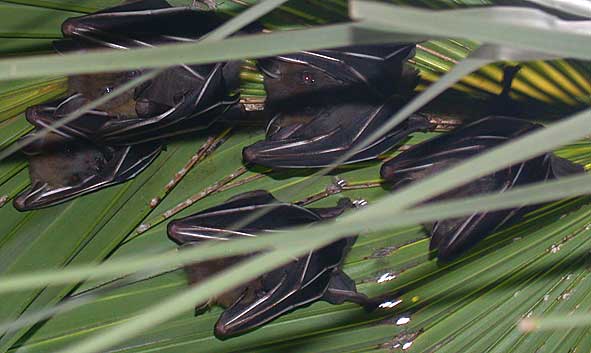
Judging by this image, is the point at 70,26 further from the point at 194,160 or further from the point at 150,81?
the point at 194,160

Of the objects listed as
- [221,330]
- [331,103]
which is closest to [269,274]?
[221,330]

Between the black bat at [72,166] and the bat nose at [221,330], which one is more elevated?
the black bat at [72,166]

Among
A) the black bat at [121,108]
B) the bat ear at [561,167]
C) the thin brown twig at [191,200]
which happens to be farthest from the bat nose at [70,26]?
the bat ear at [561,167]

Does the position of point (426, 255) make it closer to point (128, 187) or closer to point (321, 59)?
point (321, 59)

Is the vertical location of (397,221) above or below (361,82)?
above

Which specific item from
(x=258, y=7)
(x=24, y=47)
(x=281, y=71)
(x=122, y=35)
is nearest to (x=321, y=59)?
(x=281, y=71)

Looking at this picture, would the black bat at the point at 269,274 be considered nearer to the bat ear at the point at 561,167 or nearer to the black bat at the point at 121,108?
the black bat at the point at 121,108

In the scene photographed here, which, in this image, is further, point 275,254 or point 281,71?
point 281,71

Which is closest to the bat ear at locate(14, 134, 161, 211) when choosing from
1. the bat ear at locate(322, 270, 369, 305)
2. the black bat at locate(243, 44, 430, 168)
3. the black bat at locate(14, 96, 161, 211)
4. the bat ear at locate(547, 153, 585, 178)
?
the black bat at locate(14, 96, 161, 211)
